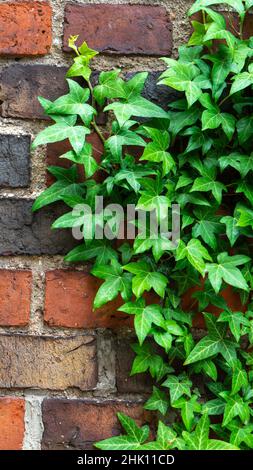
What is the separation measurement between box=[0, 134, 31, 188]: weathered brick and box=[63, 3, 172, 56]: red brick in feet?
0.49

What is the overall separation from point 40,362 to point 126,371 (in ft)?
0.41

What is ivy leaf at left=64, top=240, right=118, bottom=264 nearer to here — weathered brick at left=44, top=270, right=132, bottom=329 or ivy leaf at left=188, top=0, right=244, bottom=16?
weathered brick at left=44, top=270, right=132, bottom=329

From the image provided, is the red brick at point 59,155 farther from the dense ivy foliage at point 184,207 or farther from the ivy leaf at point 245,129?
the ivy leaf at point 245,129

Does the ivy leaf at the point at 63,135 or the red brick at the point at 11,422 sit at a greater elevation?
the ivy leaf at the point at 63,135

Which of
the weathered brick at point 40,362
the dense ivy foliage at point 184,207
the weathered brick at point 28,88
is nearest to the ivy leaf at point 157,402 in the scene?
the dense ivy foliage at point 184,207

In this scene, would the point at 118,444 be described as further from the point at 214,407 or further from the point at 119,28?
the point at 119,28

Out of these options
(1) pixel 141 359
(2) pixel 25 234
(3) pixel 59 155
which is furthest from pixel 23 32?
(1) pixel 141 359

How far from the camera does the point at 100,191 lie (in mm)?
895

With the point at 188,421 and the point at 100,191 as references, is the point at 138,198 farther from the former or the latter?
the point at 188,421

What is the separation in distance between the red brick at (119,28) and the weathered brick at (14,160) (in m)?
0.15

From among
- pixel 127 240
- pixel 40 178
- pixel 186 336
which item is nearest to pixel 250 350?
pixel 186 336

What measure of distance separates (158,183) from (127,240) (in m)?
0.10

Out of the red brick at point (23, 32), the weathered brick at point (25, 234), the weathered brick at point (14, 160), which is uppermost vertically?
the red brick at point (23, 32)

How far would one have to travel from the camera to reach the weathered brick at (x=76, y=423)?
902 mm
